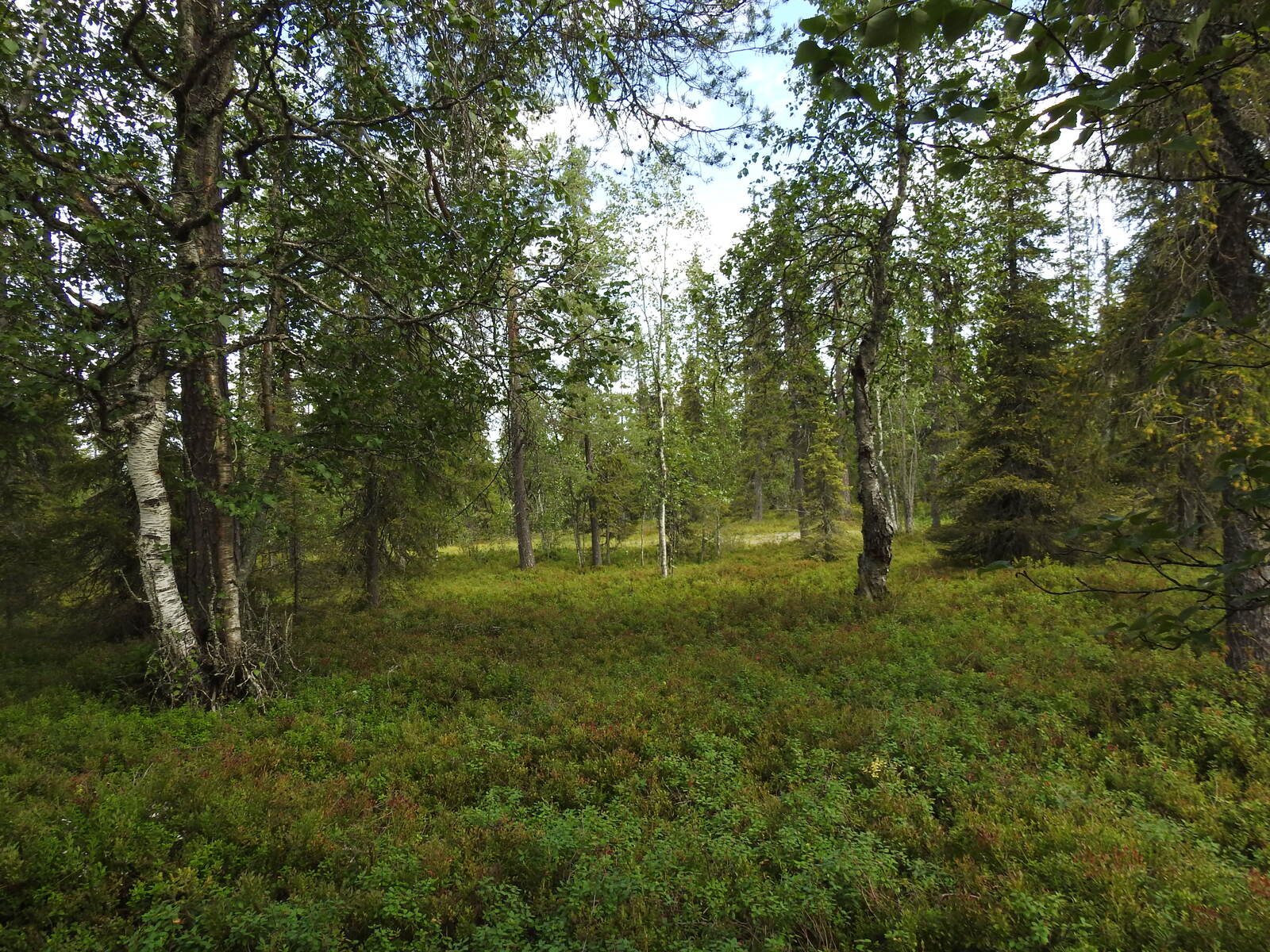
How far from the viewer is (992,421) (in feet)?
49.2

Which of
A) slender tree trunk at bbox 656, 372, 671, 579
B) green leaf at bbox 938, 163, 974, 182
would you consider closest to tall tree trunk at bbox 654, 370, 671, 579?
slender tree trunk at bbox 656, 372, 671, 579

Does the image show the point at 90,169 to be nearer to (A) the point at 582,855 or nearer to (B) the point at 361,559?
(A) the point at 582,855

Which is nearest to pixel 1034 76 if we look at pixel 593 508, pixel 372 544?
Answer: pixel 372 544

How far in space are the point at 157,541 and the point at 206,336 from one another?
258cm

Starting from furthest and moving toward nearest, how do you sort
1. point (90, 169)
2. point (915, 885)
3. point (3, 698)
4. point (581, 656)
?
point (581, 656) → point (3, 698) → point (90, 169) → point (915, 885)

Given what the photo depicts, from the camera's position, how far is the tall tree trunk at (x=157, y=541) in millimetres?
6414

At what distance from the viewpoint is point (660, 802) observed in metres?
5.13

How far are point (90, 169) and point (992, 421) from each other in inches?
720

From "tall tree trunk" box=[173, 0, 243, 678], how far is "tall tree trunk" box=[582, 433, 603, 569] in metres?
14.9

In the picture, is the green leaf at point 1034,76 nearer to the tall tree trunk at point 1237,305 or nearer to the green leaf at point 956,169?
the green leaf at point 956,169

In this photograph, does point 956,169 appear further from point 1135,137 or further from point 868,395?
point 868,395

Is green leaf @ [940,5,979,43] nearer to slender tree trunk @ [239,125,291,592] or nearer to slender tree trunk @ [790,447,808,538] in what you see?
slender tree trunk @ [239,125,291,592]

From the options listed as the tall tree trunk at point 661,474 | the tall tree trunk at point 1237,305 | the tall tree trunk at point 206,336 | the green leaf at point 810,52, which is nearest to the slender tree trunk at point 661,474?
the tall tree trunk at point 661,474

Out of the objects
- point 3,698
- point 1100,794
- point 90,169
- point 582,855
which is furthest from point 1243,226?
point 3,698
